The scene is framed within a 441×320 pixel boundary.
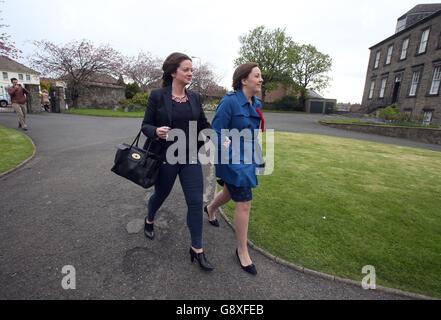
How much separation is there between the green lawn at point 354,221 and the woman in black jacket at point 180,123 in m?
1.00

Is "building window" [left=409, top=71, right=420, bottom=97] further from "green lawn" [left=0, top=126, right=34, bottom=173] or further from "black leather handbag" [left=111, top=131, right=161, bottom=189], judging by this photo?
"green lawn" [left=0, top=126, right=34, bottom=173]

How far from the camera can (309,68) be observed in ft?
147

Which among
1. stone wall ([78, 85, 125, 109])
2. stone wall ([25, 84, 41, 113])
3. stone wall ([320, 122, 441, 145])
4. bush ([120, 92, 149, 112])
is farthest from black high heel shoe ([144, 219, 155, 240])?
stone wall ([78, 85, 125, 109])

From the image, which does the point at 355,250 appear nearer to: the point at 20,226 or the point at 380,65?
the point at 20,226

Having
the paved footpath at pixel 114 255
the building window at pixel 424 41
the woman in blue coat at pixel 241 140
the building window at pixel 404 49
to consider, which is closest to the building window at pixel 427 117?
the building window at pixel 424 41

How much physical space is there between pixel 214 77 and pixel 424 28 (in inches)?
1139

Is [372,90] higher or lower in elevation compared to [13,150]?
higher

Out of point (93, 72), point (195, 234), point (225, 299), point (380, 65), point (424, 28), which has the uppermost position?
point (424, 28)

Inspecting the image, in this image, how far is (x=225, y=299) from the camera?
227cm

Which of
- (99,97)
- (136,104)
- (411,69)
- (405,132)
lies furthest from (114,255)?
(411,69)

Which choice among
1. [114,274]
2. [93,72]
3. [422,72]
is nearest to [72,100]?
[93,72]

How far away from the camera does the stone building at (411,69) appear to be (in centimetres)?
2102

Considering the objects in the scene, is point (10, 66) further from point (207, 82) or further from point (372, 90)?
point (372, 90)

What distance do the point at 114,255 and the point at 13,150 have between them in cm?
596
